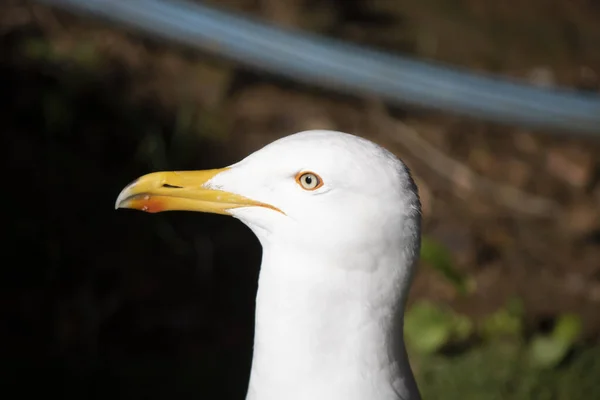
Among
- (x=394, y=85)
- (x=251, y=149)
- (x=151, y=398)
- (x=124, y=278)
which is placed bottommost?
(x=151, y=398)

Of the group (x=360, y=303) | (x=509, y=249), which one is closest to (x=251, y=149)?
(x=509, y=249)

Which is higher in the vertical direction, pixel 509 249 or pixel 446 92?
pixel 446 92

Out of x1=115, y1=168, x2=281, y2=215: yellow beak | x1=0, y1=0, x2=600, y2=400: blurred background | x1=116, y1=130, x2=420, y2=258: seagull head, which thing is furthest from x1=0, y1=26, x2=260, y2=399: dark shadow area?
x1=116, y1=130, x2=420, y2=258: seagull head

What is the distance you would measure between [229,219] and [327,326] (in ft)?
5.66

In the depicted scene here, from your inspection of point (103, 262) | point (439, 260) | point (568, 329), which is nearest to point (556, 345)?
point (568, 329)

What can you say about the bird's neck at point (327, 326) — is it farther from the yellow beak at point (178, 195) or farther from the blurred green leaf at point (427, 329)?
the blurred green leaf at point (427, 329)

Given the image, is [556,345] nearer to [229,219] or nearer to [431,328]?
[431,328]

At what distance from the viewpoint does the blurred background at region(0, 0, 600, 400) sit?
2916 mm

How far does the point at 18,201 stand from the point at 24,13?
40.8 inches

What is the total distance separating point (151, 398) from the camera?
2.82 meters

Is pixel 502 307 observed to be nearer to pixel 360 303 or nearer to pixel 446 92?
pixel 446 92

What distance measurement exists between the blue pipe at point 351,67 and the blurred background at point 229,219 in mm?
83

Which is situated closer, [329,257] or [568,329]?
[329,257]

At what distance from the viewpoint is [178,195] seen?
1763 millimetres
